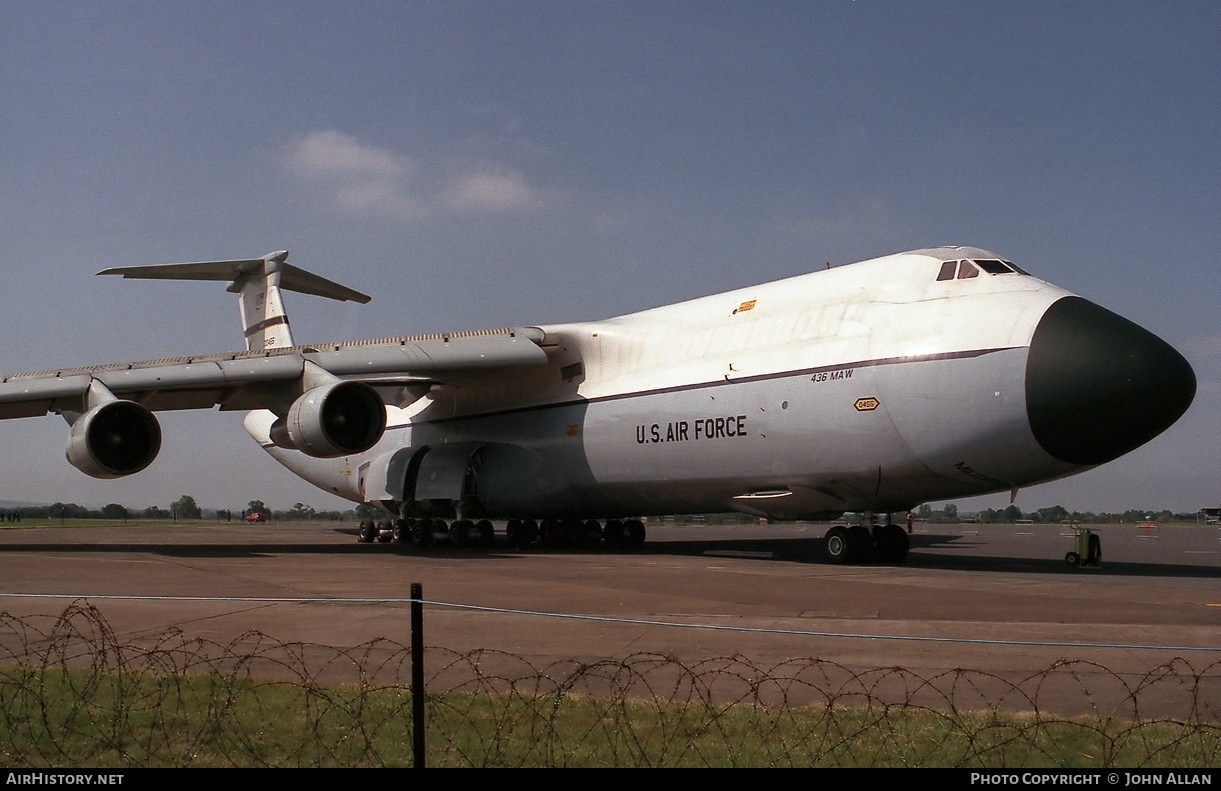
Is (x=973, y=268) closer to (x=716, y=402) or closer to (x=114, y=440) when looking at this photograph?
(x=716, y=402)

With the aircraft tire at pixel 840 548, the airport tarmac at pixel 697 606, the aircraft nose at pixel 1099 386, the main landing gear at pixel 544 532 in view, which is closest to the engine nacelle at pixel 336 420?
the airport tarmac at pixel 697 606

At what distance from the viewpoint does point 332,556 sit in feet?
61.6

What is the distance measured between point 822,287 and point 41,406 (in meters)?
14.9

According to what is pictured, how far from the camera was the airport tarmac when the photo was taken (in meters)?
7.21

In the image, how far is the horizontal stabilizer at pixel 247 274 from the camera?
26.1 metres

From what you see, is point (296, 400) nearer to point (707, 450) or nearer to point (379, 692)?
point (707, 450)

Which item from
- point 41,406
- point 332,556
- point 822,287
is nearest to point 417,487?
point 332,556

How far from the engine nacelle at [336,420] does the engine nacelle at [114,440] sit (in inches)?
96.2

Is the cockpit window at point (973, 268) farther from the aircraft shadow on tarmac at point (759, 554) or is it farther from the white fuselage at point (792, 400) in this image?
the aircraft shadow on tarmac at point (759, 554)

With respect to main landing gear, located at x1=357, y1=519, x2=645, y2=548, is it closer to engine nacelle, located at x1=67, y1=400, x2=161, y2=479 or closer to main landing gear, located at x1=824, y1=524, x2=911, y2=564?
engine nacelle, located at x1=67, y1=400, x2=161, y2=479

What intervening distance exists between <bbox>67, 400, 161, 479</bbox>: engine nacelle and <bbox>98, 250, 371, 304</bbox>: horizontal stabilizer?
7966mm

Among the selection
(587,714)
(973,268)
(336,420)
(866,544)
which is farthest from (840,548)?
(587,714)

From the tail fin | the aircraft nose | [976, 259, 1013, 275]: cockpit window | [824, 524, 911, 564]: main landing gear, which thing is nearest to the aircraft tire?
[824, 524, 911, 564]: main landing gear

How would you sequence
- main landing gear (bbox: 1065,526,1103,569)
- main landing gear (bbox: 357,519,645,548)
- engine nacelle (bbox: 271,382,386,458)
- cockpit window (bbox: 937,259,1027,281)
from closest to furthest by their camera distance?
cockpit window (bbox: 937,259,1027,281)
main landing gear (bbox: 1065,526,1103,569)
engine nacelle (bbox: 271,382,386,458)
main landing gear (bbox: 357,519,645,548)
